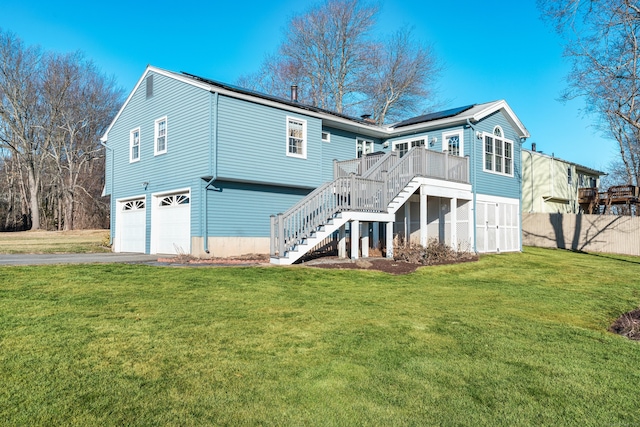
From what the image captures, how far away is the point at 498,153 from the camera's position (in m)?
19.0

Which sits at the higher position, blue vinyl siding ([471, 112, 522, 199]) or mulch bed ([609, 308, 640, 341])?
blue vinyl siding ([471, 112, 522, 199])

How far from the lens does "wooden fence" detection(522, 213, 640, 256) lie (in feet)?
72.3

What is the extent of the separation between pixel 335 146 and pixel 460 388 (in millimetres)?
15119

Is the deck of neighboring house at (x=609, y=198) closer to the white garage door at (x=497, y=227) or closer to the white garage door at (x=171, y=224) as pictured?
the white garage door at (x=497, y=227)

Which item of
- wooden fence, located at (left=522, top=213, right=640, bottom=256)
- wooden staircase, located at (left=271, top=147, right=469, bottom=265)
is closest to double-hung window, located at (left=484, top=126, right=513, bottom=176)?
wooden staircase, located at (left=271, top=147, right=469, bottom=265)

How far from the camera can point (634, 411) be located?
10.9ft

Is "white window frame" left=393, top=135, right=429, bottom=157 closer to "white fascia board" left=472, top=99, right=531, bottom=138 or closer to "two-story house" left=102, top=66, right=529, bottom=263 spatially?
"two-story house" left=102, top=66, right=529, bottom=263

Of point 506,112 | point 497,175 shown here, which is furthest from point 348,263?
point 506,112

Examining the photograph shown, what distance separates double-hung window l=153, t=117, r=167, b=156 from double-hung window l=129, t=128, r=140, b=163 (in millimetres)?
1523

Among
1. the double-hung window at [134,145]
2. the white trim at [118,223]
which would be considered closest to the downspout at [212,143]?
the double-hung window at [134,145]

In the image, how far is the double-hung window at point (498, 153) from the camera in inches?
722

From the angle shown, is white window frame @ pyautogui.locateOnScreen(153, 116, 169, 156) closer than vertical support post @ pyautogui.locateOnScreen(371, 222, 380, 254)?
Yes

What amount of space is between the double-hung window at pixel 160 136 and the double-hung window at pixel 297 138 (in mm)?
4626

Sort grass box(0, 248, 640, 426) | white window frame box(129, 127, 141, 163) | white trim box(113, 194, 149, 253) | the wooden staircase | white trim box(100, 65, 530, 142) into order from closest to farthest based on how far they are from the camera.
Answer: grass box(0, 248, 640, 426)
the wooden staircase
white trim box(100, 65, 530, 142)
white window frame box(129, 127, 141, 163)
white trim box(113, 194, 149, 253)
